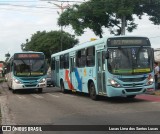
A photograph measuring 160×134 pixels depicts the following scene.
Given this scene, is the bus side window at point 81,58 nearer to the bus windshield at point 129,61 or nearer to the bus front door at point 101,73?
the bus front door at point 101,73

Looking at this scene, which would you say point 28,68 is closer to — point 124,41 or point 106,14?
point 124,41

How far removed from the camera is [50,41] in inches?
3167

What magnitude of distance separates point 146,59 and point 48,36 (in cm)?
6507

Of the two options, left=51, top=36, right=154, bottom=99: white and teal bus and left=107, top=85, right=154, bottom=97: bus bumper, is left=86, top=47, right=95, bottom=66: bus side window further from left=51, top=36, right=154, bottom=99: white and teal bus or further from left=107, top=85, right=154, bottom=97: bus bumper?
left=107, top=85, right=154, bottom=97: bus bumper

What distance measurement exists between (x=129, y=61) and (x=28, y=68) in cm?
1169

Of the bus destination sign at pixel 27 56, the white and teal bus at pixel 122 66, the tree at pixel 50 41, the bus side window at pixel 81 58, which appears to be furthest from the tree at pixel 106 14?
the tree at pixel 50 41

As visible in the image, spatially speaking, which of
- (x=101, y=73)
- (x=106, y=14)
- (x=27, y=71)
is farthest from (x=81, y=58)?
(x=106, y=14)

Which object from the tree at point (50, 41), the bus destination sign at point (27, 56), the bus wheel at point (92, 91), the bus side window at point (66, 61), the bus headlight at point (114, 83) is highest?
the tree at point (50, 41)

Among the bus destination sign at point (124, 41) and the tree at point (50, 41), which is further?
the tree at point (50, 41)

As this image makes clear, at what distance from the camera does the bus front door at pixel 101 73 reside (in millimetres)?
18703

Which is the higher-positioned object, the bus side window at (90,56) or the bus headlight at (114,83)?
the bus side window at (90,56)

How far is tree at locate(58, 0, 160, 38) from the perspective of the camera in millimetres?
42969

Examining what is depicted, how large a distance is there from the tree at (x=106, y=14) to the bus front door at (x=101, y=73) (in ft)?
76.9

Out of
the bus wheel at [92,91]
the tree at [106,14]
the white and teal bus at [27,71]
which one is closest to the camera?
the bus wheel at [92,91]
